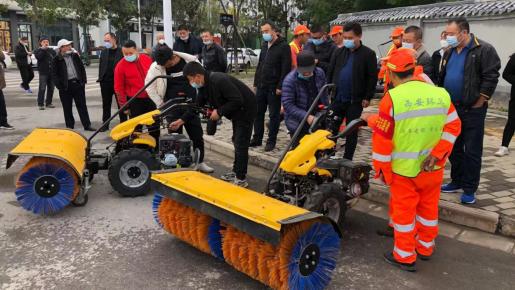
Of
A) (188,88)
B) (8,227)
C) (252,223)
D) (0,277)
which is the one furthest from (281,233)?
(188,88)

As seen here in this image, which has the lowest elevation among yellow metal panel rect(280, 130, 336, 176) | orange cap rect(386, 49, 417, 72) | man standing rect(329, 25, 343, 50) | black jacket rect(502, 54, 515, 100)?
yellow metal panel rect(280, 130, 336, 176)

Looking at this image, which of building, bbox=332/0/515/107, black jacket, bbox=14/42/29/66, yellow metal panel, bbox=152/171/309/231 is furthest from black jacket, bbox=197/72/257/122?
black jacket, bbox=14/42/29/66

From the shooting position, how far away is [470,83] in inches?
Result: 191

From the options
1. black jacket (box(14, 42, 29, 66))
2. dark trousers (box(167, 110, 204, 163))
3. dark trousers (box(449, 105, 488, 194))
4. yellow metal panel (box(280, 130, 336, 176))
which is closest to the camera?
yellow metal panel (box(280, 130, 336, 176))

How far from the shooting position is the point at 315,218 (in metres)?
3.16

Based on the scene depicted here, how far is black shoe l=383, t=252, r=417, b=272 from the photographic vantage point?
3729mm

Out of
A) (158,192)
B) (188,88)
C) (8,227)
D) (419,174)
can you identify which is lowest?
(8,227)

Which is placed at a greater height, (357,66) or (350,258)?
(357,66)

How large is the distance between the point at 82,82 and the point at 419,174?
7701mm

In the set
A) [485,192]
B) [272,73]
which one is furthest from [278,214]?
[272,73]

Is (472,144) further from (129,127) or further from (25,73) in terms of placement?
(25,73)

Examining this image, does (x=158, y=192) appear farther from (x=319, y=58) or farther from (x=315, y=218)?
(x=319, y=58)

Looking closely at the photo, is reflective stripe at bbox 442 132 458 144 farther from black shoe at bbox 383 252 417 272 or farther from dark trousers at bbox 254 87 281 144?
dark trousers at bbox 254 87 281 144

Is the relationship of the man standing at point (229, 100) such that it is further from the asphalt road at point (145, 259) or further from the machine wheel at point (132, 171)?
the asphalt road at point (145, 259)
